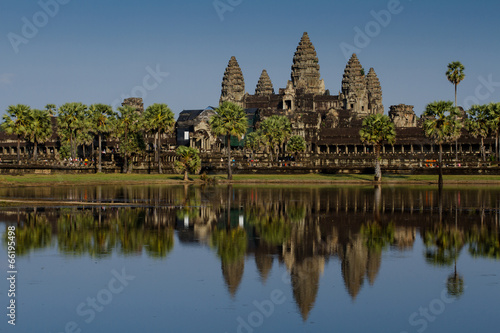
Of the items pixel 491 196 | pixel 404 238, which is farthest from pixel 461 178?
pixel 404 238

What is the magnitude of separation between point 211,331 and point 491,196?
166ft

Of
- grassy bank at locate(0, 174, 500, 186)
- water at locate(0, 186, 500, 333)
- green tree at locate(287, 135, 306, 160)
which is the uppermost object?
green tree at locate(287, 135, 306, 160)

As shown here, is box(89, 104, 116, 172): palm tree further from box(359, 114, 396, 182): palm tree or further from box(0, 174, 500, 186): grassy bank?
box(359, 114, 396, 182): palm tree

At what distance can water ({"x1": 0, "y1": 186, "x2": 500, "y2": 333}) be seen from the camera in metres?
22.0

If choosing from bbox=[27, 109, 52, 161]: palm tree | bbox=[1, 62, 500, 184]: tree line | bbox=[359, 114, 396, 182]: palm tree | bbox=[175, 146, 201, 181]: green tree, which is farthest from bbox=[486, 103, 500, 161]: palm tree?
bbox=[27, 109, 52, 161]: palm tree

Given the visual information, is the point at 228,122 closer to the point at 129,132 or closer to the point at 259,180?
the point at 259,180

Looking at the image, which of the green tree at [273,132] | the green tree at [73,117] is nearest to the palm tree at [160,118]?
the green tree at [73,117]

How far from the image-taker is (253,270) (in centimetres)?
2855

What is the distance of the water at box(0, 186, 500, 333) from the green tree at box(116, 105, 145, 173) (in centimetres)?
6250

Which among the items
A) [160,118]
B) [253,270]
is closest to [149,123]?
[160,118]

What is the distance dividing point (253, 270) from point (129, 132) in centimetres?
9286

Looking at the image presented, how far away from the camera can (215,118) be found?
99312mm

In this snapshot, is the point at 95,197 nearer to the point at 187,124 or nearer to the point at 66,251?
the point at 66,251

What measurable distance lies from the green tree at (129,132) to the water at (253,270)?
205 ft
